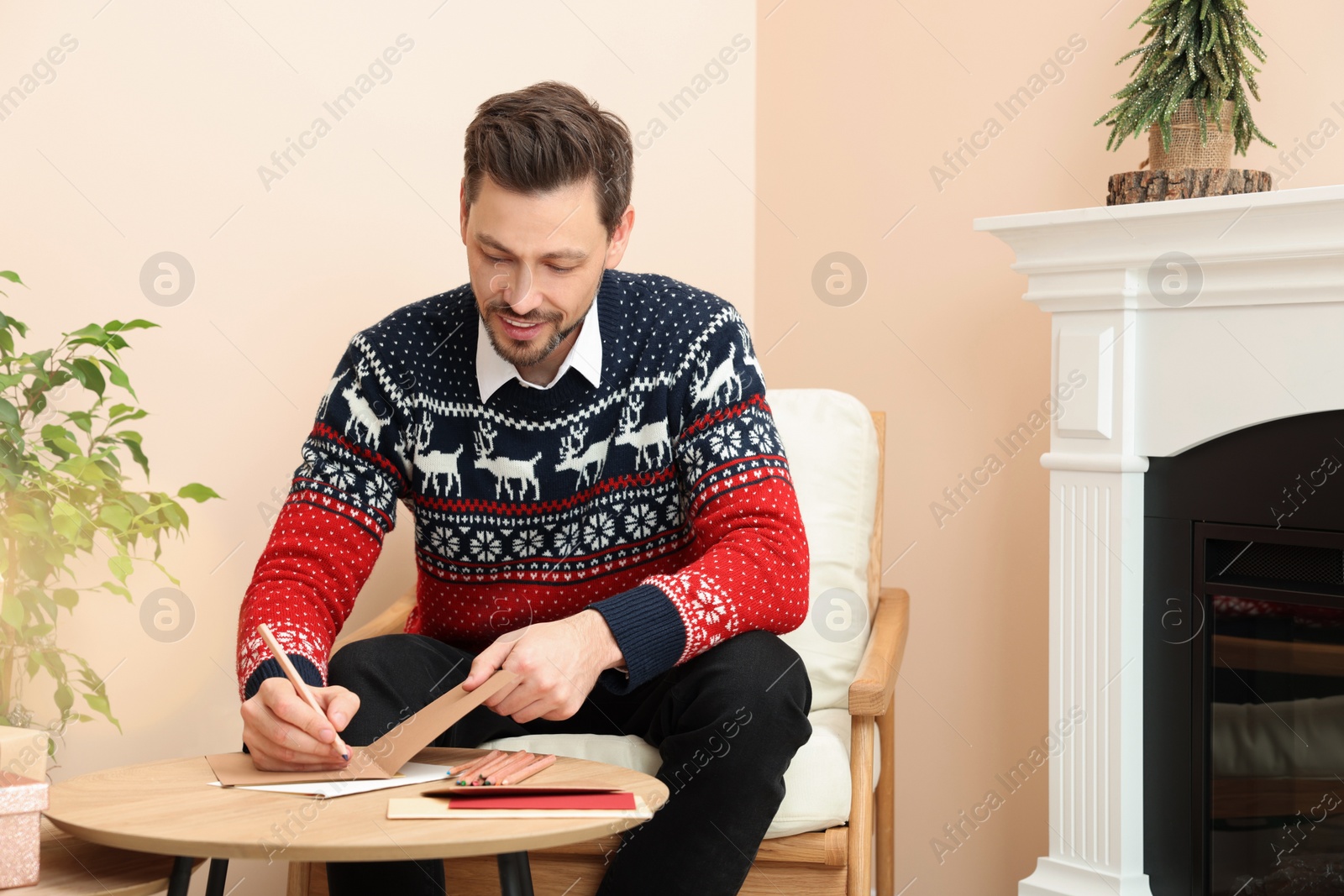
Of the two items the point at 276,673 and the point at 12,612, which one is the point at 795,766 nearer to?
the point at 276,673

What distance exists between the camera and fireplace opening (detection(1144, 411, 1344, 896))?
5.12 ft

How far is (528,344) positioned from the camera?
1.33m

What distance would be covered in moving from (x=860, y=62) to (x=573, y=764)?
1697 mm

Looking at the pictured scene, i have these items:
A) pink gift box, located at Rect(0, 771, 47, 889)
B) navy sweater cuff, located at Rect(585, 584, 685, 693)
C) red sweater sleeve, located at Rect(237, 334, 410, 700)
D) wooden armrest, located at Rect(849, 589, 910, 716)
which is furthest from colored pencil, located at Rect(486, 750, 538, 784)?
wooden armrest, located at Rect(849, 589, 910, 716)

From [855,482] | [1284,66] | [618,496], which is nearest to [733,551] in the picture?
[618,496]

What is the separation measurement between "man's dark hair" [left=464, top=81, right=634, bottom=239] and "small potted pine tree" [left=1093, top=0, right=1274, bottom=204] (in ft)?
2.41

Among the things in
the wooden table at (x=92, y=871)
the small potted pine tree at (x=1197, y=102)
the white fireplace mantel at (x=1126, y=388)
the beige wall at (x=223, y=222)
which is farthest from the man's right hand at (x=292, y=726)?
the small potted pine tree at (x=1197, y=102)

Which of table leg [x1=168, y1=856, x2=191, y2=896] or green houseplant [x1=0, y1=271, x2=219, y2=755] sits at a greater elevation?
green houseplant [x1=0, y1=271, x2=219, y2=755]

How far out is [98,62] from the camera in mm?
1612

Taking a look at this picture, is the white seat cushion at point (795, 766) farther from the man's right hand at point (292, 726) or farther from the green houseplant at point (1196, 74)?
the green houseplant at point (1196, 74)

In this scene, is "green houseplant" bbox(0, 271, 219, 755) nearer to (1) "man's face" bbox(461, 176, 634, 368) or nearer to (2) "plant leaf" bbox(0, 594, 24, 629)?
(2) "plant leaf" bbox(0, 594, 24, 629)

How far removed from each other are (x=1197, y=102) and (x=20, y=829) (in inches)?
62.5

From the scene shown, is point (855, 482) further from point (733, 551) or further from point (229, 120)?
point (229, 120)

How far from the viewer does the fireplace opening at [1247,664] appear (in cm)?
156
